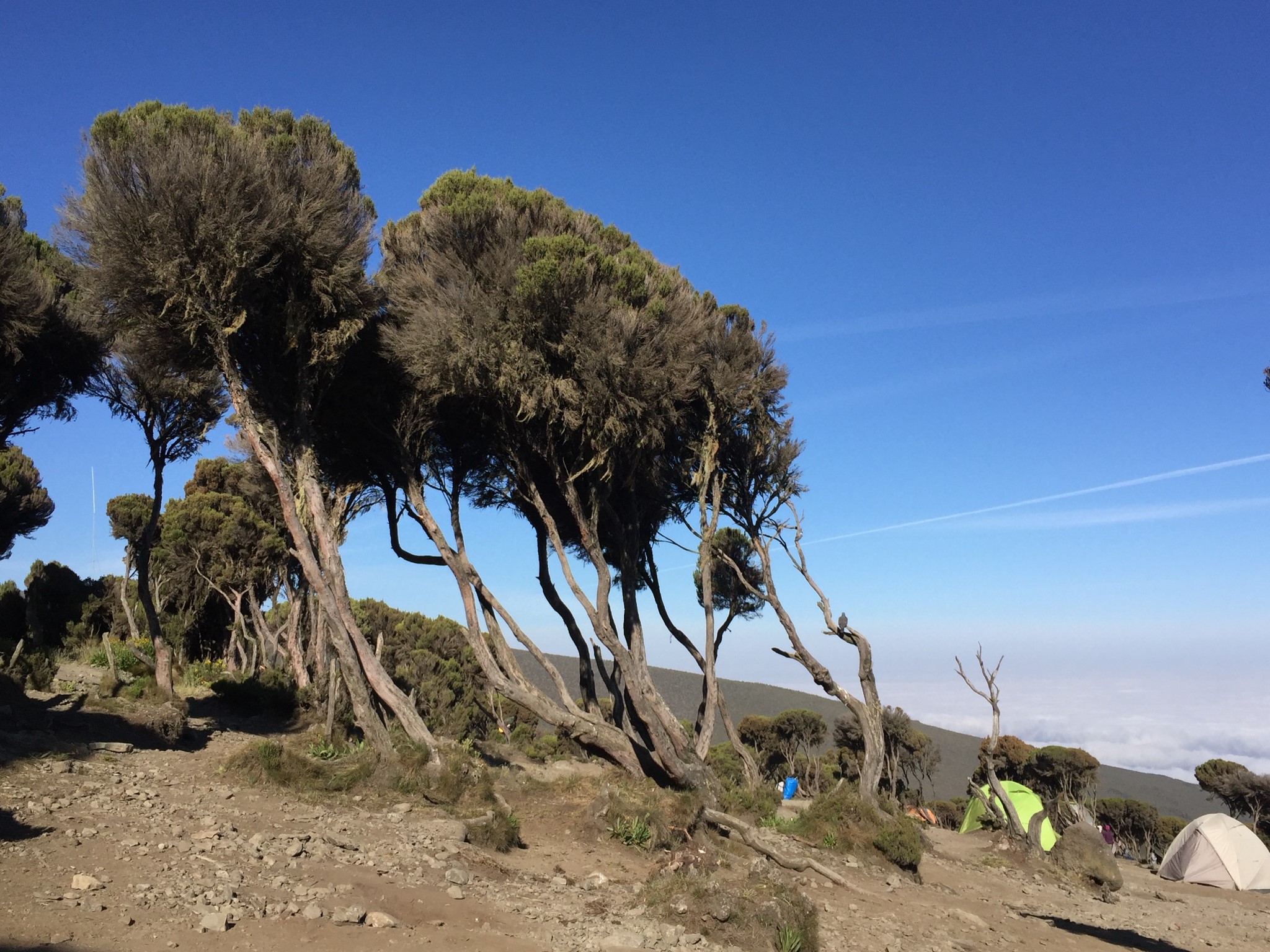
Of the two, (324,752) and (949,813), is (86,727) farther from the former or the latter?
(949,813)

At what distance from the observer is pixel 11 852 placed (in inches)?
256

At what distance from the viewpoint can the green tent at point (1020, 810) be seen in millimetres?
18266

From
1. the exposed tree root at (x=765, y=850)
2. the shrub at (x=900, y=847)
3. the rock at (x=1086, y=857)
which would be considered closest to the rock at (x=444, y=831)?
the exposed tree root at (x=765, y=850)

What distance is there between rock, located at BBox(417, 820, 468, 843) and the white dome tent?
19.2 m

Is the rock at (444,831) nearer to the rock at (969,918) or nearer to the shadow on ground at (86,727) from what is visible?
the shadow on ground at (86,727)

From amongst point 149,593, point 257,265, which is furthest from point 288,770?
point 257,265

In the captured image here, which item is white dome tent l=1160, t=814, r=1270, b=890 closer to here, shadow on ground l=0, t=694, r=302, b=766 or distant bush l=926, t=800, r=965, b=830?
distant bush l=926, t=800, r=965, b=830

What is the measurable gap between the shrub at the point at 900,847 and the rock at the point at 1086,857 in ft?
15.4

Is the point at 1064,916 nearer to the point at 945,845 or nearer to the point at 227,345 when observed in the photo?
the point at 945,845

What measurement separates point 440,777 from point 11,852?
5.37 m

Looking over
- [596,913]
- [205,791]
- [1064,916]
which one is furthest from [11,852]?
[1064,916]

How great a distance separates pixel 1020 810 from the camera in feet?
66.2

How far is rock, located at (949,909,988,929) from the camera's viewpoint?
1048 centimetres

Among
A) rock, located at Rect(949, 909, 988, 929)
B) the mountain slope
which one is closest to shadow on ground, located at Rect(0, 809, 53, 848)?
rock, located at Rect(949, 909, 988, 929)
